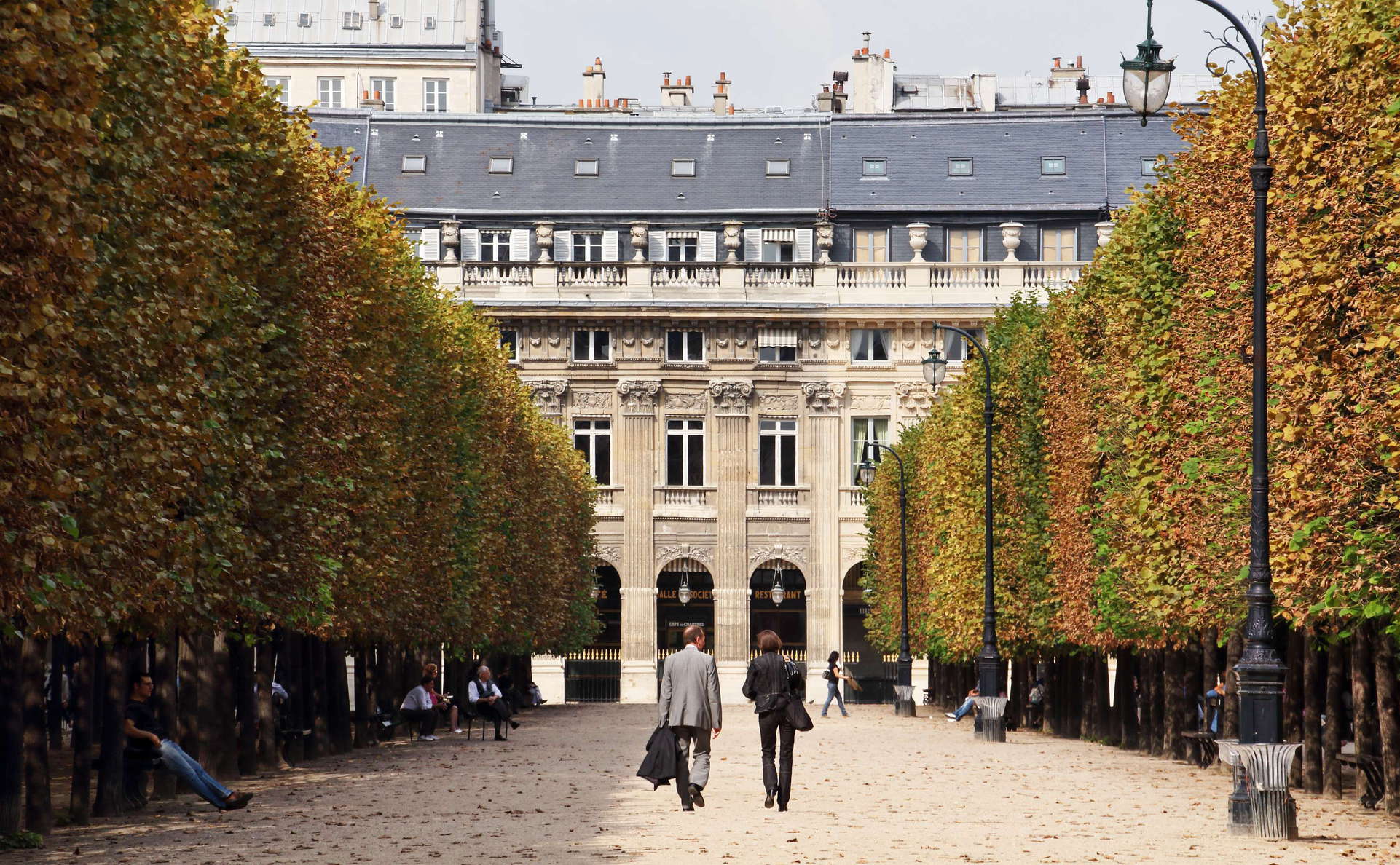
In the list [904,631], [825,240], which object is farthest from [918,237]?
[904,631]

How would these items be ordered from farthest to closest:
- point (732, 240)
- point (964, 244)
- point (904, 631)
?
point (964, 244), point (732, 240), point (904, 631)

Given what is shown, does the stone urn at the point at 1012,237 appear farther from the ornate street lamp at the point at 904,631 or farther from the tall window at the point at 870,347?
the ornate street lamp at the point at 904,631

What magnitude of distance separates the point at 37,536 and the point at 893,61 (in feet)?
279

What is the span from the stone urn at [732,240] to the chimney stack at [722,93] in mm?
16673

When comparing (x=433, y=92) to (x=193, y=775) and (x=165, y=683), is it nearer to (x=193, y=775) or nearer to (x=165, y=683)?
(x=165, y=683)

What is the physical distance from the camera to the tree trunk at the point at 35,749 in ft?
74.6

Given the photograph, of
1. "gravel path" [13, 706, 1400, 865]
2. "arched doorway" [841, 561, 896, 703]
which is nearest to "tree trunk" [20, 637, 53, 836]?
"gravel path" [13, 706, 1400, 865]

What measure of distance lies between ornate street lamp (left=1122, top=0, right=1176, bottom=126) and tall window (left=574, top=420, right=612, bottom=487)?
227 ft

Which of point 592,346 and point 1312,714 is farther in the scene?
point 592,346

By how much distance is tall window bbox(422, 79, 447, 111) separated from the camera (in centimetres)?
10538

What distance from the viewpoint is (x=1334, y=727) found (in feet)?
95.9

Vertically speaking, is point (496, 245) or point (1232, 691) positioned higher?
point (496, 245)

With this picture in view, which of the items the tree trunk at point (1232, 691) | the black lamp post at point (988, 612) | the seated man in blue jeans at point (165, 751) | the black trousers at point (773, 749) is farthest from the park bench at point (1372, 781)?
the black lamp post at point (988, 612)

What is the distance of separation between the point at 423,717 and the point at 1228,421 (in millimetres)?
21356
